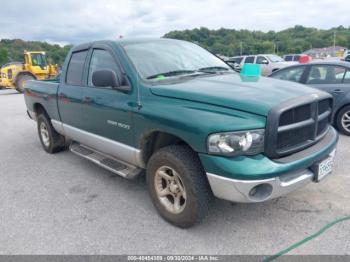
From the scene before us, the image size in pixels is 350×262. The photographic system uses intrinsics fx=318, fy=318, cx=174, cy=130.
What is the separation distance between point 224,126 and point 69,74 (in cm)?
309

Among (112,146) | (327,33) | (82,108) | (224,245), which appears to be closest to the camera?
(224,245)

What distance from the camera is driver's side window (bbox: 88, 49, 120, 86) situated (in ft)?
12.4

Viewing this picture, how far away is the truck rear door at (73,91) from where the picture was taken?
4379 mm

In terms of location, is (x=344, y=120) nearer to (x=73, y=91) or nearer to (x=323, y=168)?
(x=323, y=168)

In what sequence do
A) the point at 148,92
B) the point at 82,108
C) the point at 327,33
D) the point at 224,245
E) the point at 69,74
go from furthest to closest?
the point at 327,33
the point at 69,74
the point at 82,108
the point at 148,92
the point at 224,245

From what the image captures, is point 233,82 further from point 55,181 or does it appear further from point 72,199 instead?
point 55,181

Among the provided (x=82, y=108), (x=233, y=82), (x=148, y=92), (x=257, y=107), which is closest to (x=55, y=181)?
(x=82, y=108)

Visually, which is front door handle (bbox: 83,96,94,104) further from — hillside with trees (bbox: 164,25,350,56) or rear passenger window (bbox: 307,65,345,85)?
hillside with trees (bbox: 164,25,350,56)

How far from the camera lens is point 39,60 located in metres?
19.9

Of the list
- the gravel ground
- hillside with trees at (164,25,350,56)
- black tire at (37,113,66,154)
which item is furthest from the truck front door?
hillside with trees at (164,25,350,56)

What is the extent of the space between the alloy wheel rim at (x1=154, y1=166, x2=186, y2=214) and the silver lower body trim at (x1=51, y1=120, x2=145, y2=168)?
36cm

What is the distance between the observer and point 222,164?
8.33 feet

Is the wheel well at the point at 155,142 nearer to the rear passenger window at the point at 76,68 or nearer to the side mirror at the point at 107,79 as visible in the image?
the side mirror at the point at 107,79

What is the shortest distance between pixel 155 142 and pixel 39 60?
62.6 feet
